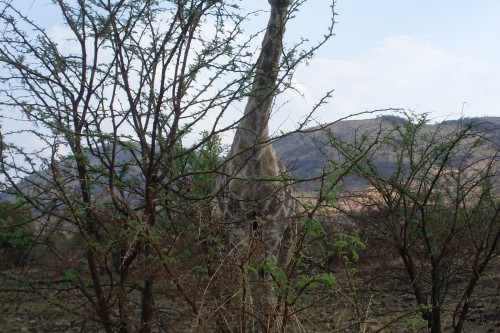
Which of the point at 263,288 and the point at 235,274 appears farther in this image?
the point at 263,288

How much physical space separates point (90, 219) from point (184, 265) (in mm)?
462

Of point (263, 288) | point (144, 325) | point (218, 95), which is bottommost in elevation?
point (144, 325)

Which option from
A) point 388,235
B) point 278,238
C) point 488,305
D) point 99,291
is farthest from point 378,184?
point 488,305

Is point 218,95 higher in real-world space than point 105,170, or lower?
higher

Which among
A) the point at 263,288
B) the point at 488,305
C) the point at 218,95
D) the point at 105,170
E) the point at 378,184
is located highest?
the point at 218,95

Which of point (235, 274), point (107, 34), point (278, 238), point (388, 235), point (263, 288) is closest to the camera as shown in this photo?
point (235, 274)

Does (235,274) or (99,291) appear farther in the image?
(99,291)

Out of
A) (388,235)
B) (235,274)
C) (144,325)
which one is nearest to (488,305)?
(388,235)

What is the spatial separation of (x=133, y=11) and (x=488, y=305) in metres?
4.76

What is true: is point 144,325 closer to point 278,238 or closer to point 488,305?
point 278,238

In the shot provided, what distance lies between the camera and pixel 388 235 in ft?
10.5

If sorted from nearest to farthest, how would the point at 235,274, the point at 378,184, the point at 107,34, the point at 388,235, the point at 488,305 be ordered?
the point at 235,274
the point at 107,34
the point at 378,184
the point at 388,235
the point at 488,305

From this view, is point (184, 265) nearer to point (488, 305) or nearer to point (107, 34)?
point (107, 34)

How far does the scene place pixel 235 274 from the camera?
2.00 m
